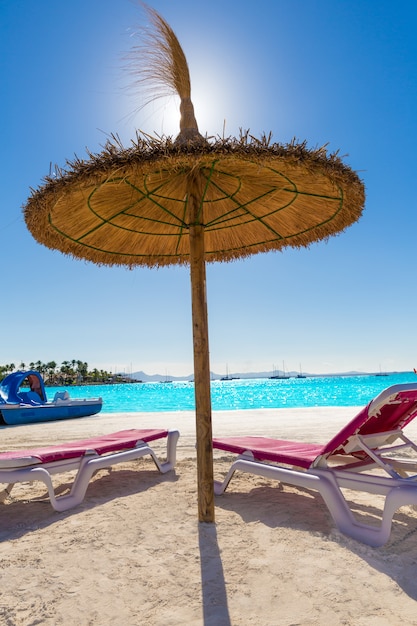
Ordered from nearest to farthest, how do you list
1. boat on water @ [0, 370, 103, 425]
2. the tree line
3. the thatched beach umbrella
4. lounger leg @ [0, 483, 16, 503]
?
1. the thatched beach umbrella
2. lounger leg @ [0, 483, 16, 503]
3. boat on water @ [0, 370, 103, 425]
4. the tree line

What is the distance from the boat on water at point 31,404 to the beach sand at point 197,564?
948 centimetres

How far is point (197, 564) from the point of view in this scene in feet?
7.92

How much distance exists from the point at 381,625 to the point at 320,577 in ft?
1.50

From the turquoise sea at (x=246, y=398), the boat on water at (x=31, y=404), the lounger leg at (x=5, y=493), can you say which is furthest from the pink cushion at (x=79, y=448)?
the turquoise sea at (x=246, y=398)

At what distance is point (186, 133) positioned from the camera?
10.6 ft

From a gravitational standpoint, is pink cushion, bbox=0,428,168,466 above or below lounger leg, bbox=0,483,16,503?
above

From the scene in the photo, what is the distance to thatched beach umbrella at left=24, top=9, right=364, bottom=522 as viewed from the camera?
95.7 inches

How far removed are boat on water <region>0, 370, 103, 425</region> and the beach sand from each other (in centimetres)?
948

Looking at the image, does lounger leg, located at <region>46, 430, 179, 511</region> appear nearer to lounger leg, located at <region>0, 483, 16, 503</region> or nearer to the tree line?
lounger leg, located at <region>0, 483, 16, 503</region>

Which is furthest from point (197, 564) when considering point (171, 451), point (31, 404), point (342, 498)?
point (31, 404)

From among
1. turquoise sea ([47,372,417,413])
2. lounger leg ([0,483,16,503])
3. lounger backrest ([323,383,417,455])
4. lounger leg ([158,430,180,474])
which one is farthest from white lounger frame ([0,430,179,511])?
turquoise sea ([47,372,417,413])

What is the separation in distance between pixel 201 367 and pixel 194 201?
1.30 m

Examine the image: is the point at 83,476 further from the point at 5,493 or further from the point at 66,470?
the point at 5,493

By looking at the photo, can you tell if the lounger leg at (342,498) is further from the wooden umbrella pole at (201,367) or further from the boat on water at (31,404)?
the boat on water at (31,404)
